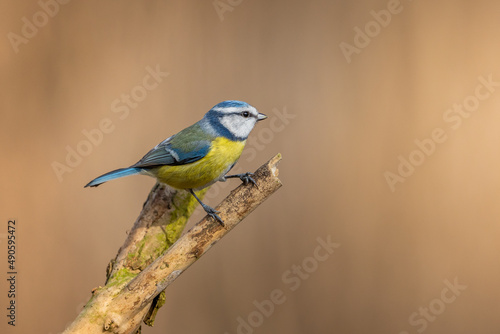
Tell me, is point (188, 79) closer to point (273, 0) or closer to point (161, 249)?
point (273, 0)

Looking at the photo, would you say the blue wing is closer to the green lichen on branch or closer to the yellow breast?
the yellow breast

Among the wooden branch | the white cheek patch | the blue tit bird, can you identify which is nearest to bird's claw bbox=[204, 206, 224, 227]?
the wooden branch

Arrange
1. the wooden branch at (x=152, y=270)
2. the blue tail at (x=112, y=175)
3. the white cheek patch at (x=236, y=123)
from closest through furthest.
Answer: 1. the wooden branch at (x=152, y=270)
2. the blue tail at (x=112, y=175)
3. the white cheek patch at (x=236, y=123)

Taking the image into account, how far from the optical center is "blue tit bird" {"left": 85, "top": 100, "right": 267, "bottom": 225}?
1.20 metres

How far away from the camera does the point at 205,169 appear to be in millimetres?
1201

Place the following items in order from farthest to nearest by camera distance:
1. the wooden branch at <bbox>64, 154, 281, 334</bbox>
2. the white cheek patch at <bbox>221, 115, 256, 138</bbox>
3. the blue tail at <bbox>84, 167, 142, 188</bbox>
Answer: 1. the white cheek patch at <bbox>221, 115, 256, 138</bbox>
2. the blue tail at <bbox>84, 167, 142, 188</bbox>
3. the wooden branch at <bbox>64, 154, 281, 334</bbox>

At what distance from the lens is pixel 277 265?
1823mm

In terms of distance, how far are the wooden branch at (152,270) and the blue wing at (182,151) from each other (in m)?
0.20

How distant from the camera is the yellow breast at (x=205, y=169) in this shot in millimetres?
1199

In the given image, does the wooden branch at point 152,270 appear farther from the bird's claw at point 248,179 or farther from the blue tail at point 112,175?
the blue tail at point 112,175

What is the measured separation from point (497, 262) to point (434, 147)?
0.52m

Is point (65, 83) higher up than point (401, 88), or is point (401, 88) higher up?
point (65, 83)

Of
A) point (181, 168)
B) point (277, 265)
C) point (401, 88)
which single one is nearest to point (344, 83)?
point (401, 88)


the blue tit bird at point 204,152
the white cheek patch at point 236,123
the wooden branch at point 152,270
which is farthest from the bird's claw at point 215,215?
the white cheek patch at point 236,123
